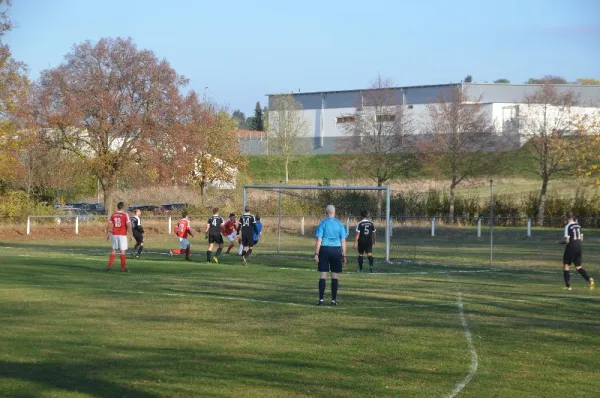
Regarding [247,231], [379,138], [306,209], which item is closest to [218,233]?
[247,231]

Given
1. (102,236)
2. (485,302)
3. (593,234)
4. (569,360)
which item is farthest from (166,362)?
(593,234)

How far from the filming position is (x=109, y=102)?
163ft

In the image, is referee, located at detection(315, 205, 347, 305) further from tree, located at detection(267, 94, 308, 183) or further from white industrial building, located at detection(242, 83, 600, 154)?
tree, located at detection(267, 94, 308, 183)

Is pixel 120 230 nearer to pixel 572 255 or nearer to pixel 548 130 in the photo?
pixel 572 255

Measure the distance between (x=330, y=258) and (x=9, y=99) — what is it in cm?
3110

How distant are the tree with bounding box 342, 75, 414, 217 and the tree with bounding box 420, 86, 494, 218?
1798 millimetres

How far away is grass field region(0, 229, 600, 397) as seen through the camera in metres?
9.27

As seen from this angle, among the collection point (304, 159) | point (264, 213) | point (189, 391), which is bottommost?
point (189, 391)

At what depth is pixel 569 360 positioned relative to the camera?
11.1 m

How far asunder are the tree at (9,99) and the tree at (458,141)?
26.0 meters

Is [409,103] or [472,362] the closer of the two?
[472,362]

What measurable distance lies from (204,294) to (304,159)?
62567mm

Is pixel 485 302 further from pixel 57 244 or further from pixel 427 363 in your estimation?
pixel 57 244

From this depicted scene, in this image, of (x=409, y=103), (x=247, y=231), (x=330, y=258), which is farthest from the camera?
(x=409, y=103)
